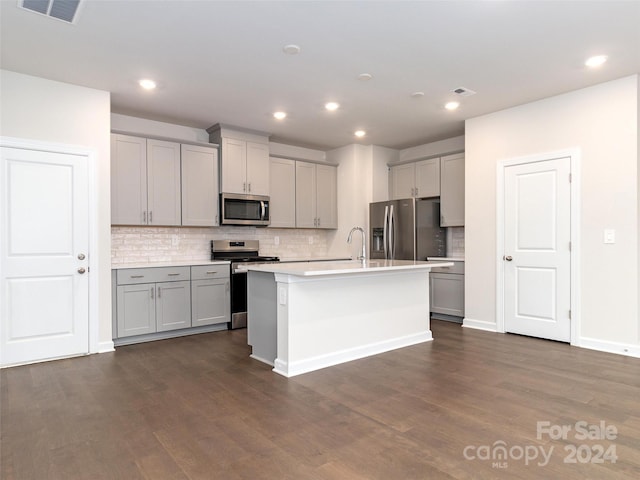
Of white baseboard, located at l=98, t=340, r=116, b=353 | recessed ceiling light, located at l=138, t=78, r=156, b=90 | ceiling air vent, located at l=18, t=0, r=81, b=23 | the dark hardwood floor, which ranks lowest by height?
the dark hardwood floor

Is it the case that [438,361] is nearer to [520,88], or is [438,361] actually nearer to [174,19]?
[520,88]

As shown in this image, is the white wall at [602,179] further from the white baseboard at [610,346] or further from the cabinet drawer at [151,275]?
the cabinet drawer at [151,275]

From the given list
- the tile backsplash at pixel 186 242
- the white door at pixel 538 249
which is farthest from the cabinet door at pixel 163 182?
the white door at pixel 538 249

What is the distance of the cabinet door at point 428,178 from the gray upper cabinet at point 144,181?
Answer: 3.50 meters

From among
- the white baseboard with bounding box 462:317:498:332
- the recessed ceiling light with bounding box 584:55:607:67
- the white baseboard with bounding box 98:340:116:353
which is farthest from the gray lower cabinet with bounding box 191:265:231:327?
the recessed ceiling light with bounding box 584:55:607:67

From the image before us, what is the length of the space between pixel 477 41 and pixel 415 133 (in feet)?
8.86

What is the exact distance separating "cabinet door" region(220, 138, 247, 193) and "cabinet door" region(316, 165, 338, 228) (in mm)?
1427

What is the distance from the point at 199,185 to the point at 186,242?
2.63 ft

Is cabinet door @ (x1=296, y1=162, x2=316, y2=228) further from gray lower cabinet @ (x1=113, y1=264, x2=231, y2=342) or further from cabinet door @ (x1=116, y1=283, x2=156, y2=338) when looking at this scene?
cabinet door @ (x1=116, y1=283, x2=156, y2=338)

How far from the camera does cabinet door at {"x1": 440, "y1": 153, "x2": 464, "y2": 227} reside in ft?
18.6

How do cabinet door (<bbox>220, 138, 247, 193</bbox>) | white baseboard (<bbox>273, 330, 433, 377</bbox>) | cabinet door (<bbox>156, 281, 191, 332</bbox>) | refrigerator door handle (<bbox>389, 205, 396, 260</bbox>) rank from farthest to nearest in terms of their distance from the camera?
refrigerator door handle (<bbox>389, 205, 396, 260</bbox>) < cabinet door (<bbox>220, 138, 247, 193</bbox>) < cabinet door (<bbox>156, 281, 191, 332</bbox>) < white baseboard (<bbox>273, 330, 433, 377</bbox>)

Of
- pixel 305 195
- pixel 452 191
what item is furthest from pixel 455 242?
pixel 305 195

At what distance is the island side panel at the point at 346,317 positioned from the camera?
3377 millimetres

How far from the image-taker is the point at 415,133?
5.90 metres
